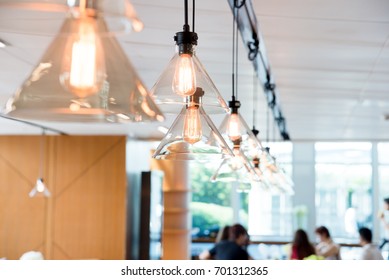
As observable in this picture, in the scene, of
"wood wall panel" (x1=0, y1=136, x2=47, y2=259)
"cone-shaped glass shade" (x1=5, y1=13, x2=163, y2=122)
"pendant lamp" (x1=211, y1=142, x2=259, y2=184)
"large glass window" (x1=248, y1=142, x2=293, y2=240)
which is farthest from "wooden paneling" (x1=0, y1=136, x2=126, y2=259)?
"cone-shaped glass shade" (x1=5, y1=13, x2=163, y2=122)

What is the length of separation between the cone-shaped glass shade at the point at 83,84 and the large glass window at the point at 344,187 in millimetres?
10410

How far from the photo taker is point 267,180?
3572 millimetres

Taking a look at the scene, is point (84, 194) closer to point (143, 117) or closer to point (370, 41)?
point (370, 41)

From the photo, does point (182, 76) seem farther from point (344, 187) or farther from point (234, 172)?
point (344, 187)

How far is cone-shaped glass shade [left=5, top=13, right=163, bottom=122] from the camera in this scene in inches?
33.0

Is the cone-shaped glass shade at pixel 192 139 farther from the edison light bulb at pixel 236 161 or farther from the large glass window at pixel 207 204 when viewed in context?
the large glass window at pixel 207 204

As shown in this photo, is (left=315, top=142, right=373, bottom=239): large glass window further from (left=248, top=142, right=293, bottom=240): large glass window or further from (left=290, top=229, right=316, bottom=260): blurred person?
(left=290, top=229, right=316, bottom=260): blurred person

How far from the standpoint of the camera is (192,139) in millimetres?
1571

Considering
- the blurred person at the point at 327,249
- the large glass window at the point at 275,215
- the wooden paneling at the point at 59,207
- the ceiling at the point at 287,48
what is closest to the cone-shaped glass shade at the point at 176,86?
the ceiling at the point at 287,48

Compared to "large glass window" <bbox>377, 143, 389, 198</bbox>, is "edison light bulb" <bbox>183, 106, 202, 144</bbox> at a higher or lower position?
lower

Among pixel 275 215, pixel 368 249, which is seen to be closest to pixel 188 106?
pixel 368 249

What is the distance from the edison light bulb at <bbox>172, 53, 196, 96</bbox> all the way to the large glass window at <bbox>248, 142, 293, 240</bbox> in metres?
9.73

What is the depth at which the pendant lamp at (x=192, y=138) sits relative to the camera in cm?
156

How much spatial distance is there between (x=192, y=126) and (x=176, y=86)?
8.5 inches
